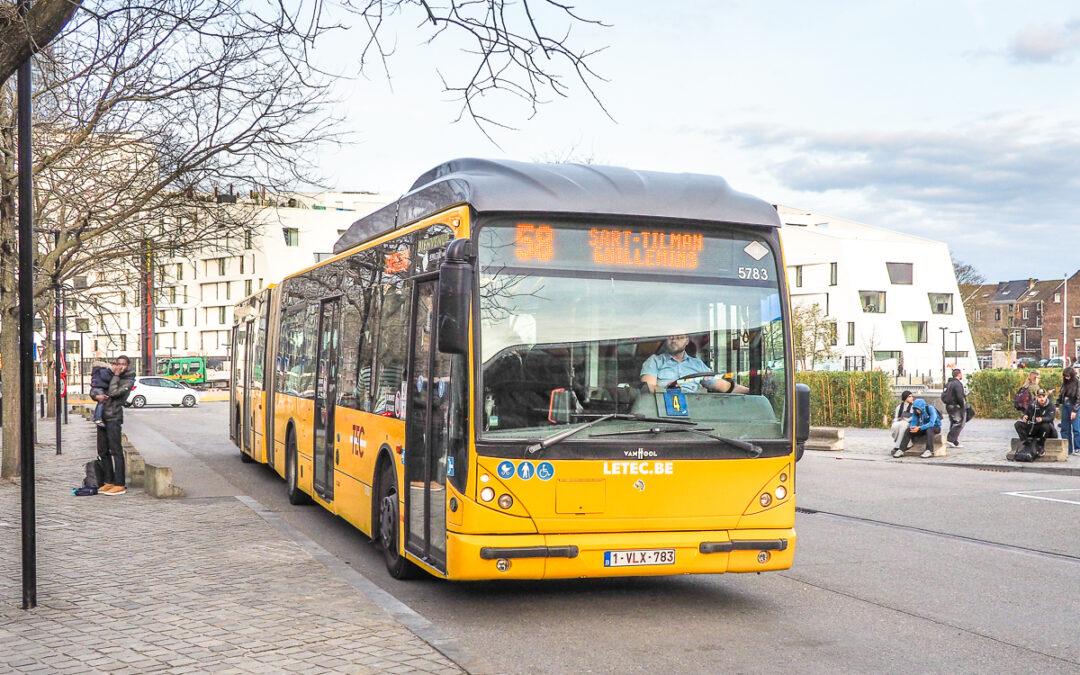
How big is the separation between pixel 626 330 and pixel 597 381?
0.40m

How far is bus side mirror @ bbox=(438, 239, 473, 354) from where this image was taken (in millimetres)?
7309

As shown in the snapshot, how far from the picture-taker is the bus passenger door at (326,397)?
12039 mm

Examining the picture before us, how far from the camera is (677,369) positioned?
7906mm

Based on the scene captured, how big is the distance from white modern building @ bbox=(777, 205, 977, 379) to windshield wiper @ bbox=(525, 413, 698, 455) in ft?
248

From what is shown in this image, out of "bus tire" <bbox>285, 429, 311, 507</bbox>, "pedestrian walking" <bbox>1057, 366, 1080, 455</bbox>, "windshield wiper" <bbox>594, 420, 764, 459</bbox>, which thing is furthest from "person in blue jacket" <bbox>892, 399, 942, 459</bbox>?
"windshield wiper" <bbox>594, 420, 764, 459</bbox>

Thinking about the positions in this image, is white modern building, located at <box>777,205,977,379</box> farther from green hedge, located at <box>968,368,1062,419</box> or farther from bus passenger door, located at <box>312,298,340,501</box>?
bus passenger door, located at <box>312,298,340,501</box>

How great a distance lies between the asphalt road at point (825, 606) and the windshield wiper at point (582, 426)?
3.82 ft

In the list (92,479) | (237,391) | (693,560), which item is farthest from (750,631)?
(237,391)

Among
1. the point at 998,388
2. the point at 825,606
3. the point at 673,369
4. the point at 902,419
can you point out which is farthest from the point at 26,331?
the point at 998,388

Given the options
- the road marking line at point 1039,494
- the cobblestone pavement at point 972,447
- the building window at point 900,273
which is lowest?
the cobblestone pavement at point 972,447

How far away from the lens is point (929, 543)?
455 inches

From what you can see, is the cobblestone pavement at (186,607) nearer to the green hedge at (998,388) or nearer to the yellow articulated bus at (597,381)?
the yellow articulated bus at (597,381)

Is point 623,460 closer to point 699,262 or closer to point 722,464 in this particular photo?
point 722,464

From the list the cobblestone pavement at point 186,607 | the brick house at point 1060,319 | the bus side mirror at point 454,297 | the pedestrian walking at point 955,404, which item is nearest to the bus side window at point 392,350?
the cobblestone pavement at point 186,607
